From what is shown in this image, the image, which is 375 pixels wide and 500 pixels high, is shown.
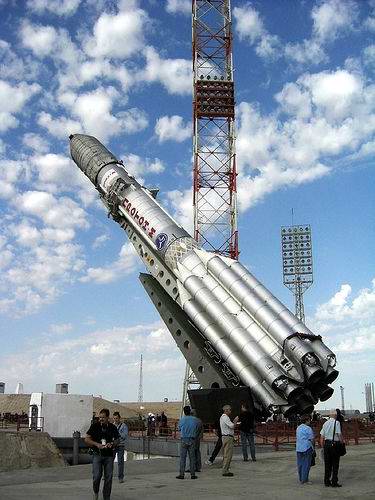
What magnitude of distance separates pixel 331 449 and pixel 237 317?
8.19m

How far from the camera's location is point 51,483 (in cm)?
1201

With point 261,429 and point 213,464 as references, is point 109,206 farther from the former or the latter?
point 213,464

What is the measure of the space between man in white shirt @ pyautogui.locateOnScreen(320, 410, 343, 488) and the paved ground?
8.5 inches

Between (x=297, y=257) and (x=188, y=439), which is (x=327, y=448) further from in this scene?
(x=297, y=257)

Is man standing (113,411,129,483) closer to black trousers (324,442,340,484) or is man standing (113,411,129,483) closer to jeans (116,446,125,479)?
jeans (116,446,125,479)

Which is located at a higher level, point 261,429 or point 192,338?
point 192,338

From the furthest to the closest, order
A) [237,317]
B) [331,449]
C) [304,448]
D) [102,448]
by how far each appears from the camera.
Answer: [237,317] < [304,448] < [331,449] < [102,448]

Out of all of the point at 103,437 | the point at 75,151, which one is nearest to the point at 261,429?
the point at 103,437

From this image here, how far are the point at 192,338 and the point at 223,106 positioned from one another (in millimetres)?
17097

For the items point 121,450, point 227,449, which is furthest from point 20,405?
point 227,449

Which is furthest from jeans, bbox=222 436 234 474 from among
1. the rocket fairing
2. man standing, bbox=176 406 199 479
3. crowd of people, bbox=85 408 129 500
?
the rocket fairing

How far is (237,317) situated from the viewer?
1892 cm

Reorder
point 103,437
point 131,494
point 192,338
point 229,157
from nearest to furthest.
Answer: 1. point 103,437
2. point 131,494
3. point 192,338
4. point 229,157

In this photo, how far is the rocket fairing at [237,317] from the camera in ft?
57.0
